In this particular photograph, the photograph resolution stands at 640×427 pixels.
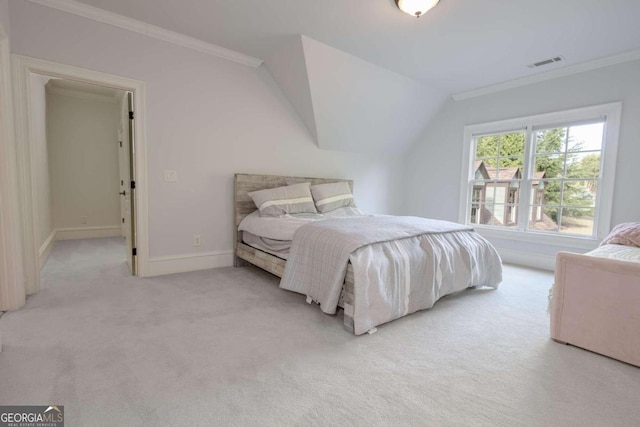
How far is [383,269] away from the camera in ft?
6.63

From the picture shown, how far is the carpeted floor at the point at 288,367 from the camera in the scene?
1264mm

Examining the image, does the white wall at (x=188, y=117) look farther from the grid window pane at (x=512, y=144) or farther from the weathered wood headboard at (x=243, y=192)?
the grid window pane at (x=512, y=144)

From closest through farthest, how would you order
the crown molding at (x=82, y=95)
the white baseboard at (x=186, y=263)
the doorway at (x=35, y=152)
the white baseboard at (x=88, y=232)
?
the doorway at (x=35, y=152) < the white baseboard at (x=186, y=263) < the crown molding at (x=82, y=95) < the white baseboard at (x=88, y=232)

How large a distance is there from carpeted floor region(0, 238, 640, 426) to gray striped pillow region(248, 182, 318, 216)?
107 cm

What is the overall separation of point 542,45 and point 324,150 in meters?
2.74

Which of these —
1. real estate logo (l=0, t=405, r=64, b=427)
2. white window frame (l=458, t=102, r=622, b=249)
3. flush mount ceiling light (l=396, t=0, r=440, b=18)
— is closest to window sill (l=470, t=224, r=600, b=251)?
white window frame (l=458, t=102, r=622, b=249)

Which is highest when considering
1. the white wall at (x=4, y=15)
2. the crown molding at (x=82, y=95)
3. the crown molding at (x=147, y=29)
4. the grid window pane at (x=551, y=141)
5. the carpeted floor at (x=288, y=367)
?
the crown molding at (x=147, y=29)

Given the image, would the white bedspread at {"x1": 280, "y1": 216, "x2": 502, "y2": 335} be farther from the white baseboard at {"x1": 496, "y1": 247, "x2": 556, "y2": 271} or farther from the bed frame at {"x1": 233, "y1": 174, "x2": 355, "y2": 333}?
the white baseboard at {"x1": 496, "y1": 247, "x2": 556, "y2": 271}

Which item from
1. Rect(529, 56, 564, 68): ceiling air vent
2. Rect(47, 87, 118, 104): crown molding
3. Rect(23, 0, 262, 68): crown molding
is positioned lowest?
Rect(47, 87, 118, 104): crown molding

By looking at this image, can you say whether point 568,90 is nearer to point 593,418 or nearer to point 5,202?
point 593,418

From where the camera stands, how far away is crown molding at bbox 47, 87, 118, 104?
4.69 m

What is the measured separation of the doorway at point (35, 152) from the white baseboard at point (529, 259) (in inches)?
182

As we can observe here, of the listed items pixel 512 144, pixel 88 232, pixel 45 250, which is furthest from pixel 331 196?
pixel 88 232

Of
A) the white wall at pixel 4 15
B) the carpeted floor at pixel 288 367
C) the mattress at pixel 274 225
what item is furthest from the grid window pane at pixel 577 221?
the white wall at pixel 4 15
